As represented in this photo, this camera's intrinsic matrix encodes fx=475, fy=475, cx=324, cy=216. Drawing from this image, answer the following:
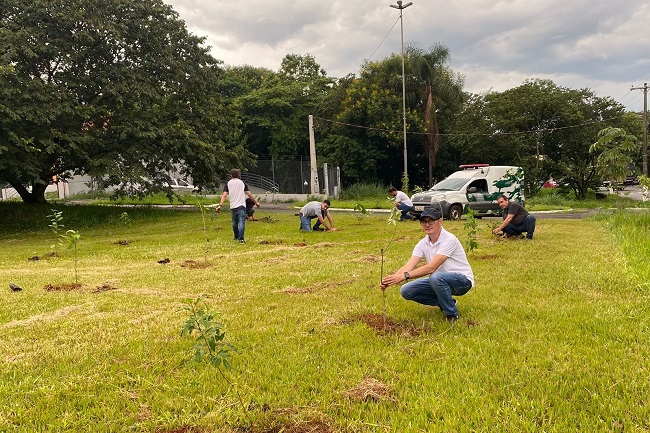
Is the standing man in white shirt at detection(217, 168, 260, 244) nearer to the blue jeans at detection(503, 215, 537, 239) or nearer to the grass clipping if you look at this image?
the blue jeans at detection(503, 215, 537, 239)

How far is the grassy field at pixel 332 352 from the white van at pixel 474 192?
9461 millimetres

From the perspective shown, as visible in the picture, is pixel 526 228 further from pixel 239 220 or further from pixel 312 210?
pixel 239 220

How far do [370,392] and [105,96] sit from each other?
Answer: 61.4 feet

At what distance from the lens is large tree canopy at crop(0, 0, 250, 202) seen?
50.9 ft

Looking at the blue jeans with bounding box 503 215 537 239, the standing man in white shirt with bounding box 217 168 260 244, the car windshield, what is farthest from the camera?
the car windshield

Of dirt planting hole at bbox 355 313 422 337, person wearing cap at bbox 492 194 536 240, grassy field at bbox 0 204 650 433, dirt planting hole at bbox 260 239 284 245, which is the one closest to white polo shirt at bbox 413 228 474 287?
grassy field at bbox 0 204 650 433

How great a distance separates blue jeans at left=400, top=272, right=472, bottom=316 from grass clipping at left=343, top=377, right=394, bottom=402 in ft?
4.95

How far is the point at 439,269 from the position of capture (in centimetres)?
478

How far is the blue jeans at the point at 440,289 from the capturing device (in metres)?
4.63

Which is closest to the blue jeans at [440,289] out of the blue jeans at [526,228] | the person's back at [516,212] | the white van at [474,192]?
the person's back at [516,212]

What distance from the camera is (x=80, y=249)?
11.7m

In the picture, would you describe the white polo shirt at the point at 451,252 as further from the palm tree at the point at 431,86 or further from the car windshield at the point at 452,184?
the palm tree at the point at 431,86

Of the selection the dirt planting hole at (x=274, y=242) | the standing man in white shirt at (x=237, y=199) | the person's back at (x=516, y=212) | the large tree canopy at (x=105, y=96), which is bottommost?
the dirt planting hole at (x=274, y=242)

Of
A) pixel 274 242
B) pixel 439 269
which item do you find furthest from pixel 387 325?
pixel 274 242
